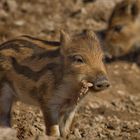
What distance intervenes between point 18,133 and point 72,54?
3.37ft

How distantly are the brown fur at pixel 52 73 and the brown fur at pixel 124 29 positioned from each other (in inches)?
149

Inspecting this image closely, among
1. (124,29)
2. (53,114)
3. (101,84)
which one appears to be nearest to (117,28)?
(124,29)

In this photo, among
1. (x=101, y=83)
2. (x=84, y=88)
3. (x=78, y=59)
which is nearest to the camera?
(x=101, y=83)

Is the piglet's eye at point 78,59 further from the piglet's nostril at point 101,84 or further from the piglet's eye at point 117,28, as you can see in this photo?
the piglet's eye at point 117,28

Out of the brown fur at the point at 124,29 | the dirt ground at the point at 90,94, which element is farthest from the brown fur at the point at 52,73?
the brown fur at the point at 124,29

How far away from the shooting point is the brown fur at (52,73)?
5.70 m

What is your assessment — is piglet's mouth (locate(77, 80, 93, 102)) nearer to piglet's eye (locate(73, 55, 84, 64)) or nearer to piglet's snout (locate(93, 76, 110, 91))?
piglet's snout (locate(93, 76, 110, 91))

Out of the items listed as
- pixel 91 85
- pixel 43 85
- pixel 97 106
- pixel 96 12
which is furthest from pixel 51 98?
pixel 96 12

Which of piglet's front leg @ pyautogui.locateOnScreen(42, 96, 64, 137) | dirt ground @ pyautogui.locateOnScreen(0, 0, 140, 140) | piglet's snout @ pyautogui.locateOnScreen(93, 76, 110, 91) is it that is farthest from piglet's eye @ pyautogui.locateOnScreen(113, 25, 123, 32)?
piglet's snout @ pyautogui.locateOnScreen(93, 76, 110, 91)

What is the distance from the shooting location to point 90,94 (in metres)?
5.89

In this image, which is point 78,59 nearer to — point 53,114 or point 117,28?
point 53,114

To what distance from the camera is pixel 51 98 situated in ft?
19.1

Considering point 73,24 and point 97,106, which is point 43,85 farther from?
point 73,24

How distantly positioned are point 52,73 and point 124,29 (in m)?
4.59
